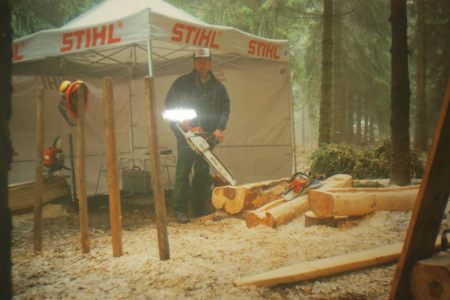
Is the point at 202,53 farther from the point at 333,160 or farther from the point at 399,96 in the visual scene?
the point at 333,160

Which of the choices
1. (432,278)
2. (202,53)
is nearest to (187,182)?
(202,53)

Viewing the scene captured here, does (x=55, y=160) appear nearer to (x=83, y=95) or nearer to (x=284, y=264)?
(x=83, y=95)

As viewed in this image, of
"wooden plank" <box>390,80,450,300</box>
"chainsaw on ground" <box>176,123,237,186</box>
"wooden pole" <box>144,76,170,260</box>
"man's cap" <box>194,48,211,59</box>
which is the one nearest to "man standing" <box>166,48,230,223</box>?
"man's cap" <box>194,48,211,59</box>

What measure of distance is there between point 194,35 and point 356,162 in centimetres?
415

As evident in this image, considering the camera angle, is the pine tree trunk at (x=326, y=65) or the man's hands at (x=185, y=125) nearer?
the man's hands at (x=185, y=125)

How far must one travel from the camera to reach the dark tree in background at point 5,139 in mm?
1920

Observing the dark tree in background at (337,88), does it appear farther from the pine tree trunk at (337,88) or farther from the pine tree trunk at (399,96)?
the pine tree trunk at (399,96)

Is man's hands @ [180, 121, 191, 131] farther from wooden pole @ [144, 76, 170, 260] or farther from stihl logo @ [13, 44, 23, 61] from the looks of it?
stihl logo @ [13, 44, 23, 61]

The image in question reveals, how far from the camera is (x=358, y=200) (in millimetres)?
4492

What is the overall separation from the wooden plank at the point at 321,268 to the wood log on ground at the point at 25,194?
4.40m

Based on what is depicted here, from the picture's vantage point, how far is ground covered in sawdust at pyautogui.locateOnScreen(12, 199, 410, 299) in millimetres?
2805

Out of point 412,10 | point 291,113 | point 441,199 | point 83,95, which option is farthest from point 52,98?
point 412,10

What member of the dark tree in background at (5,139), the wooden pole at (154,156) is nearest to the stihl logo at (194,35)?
the wooden pole at (154,156)

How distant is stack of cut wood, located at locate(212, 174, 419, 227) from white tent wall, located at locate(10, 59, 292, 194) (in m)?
2.48
